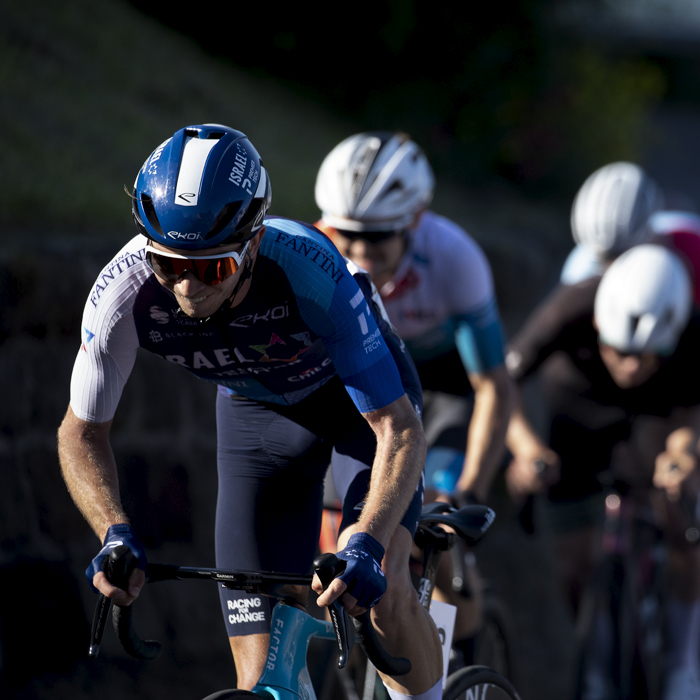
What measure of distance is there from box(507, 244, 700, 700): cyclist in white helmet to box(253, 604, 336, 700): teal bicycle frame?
2.20 meters

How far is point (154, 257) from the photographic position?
2332 mm

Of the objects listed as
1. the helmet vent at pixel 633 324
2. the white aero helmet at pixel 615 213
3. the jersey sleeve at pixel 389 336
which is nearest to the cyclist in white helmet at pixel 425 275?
the helmet vent at pixel 633 324

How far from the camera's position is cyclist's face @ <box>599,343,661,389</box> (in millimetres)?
4660

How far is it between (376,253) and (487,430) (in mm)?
893

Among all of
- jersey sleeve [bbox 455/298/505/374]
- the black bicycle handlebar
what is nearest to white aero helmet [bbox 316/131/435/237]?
jersey sleeve [bbox 455/298/505/374]

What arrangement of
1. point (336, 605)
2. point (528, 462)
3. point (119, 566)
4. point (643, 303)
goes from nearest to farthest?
point (336, 605) → point (119, 566) → point (643, 303) → point (528, 462)

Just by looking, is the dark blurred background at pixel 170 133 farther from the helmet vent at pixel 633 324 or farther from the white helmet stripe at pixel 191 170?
the helmet vent at pixel 633 324

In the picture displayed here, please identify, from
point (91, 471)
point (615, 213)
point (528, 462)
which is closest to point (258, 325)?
point (91, 471)

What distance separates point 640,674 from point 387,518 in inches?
116

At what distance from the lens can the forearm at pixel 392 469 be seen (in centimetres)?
231

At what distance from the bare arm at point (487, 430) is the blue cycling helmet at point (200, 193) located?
72.8 inches

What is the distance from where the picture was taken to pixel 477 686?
3049 millimetres

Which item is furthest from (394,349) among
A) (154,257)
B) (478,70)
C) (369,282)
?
(478,70)

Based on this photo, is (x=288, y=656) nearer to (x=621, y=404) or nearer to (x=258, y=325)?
(x=258, y=325)
